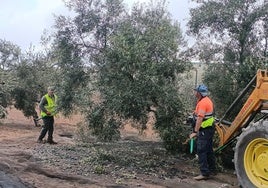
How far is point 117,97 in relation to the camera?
32.7ft

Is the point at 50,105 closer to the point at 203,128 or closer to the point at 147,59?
the point at 147,59

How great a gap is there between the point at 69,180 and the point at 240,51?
6.99m

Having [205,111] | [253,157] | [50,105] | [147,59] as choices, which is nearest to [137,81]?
[147,59]

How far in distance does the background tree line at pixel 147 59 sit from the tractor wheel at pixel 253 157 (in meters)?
2.84

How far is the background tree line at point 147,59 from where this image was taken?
10.1m

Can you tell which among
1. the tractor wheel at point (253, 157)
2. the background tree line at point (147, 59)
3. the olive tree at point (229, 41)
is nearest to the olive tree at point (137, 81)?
the background tree line at point (147, 59)

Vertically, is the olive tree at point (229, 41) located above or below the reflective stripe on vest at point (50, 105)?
above

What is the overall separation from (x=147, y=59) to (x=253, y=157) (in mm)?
3642

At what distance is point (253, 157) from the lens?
299 inches

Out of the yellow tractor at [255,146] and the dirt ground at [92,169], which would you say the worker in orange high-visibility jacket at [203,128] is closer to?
the dirt ground at [92,169]

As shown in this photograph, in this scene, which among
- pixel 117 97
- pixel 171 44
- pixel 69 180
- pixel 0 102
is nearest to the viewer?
pixel 69 180

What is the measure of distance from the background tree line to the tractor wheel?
9.33 ft

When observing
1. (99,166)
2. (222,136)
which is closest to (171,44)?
(222,136)

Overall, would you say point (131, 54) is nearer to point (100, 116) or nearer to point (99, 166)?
point (100, 116)
